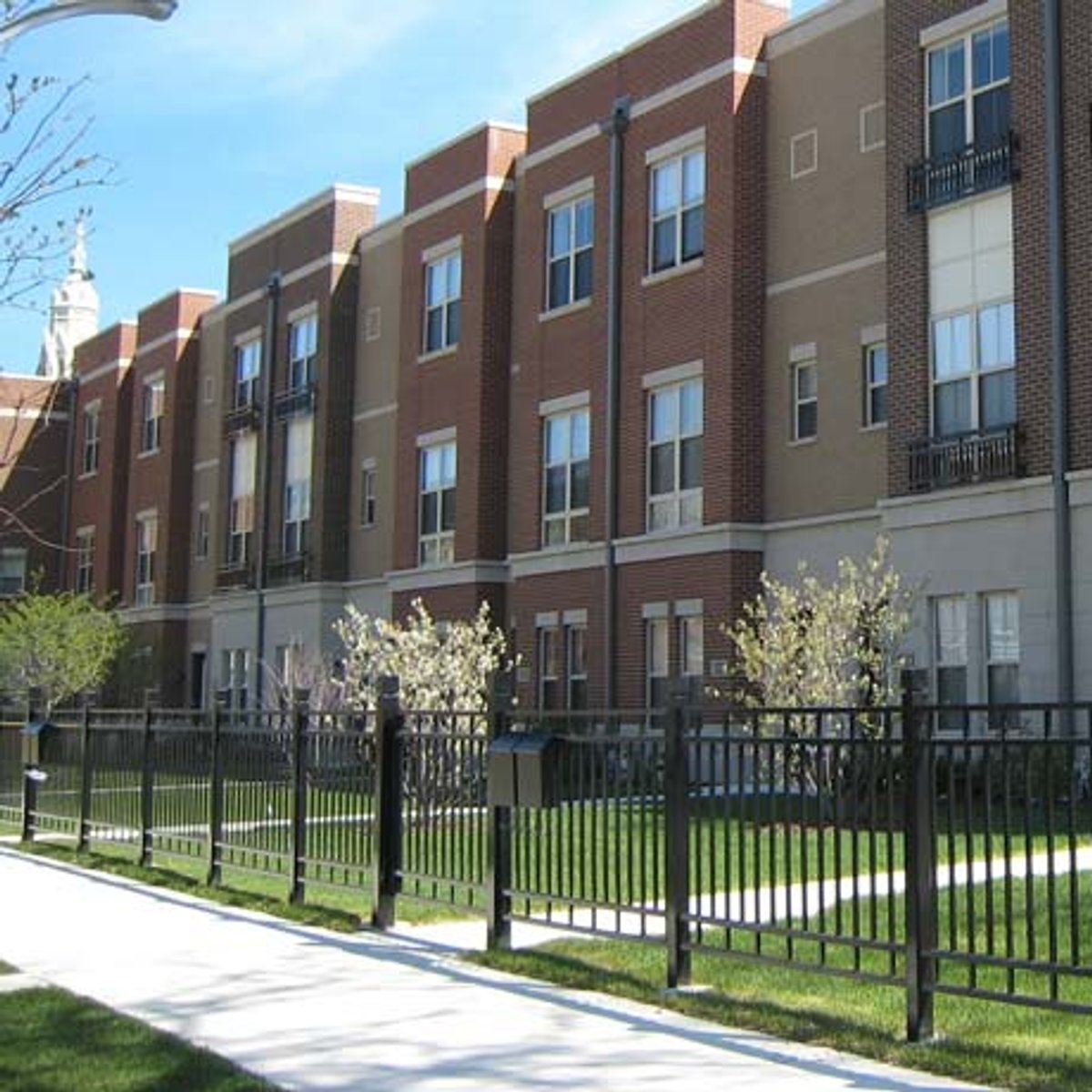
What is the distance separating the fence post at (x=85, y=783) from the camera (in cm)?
1764

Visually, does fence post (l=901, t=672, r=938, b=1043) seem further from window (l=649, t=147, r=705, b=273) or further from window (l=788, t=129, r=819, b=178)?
window (l=649, t=147, r=705, b=273)

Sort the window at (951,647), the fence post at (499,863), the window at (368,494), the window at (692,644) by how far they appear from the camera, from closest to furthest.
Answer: the fence post at (499,863) < the window at (951,647) < the window at (692,644) < the window at (368,494)

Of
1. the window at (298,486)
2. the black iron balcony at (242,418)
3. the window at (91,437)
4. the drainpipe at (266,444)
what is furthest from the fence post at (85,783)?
the window at (91,437)

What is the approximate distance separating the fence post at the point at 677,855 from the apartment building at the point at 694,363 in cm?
39

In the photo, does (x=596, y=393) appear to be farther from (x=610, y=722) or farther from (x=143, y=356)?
(x=143, y=356)

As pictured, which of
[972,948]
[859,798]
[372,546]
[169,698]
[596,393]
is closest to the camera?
[972,948]

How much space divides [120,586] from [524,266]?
20972mm

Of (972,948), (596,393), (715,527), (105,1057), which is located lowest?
(105,1057)

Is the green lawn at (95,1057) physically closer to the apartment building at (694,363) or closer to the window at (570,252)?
the apartment building at (694,363)

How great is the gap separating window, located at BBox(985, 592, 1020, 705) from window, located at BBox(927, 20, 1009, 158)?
19.0 feet

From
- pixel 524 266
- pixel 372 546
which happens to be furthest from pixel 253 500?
pixel 524 266

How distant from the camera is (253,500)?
38.9 m

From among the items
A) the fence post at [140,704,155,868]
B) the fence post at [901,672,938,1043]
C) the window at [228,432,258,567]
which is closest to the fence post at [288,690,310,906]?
the fence post at [140,704,155,868]

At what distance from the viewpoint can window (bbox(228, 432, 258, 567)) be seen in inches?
1547
